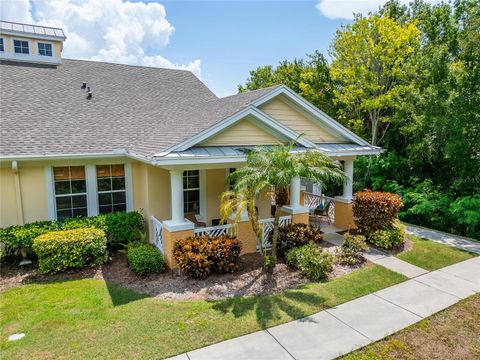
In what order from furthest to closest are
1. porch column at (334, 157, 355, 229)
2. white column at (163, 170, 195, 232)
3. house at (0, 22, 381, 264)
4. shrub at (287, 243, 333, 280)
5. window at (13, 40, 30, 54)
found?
window at (13, 40, 30, 54)
porch column at (334, 157, 355, 229)
house at (0, 22, 381, 264)
white column at (163, 170, 195, 232)
shrub at (287, 243, 333, 280)

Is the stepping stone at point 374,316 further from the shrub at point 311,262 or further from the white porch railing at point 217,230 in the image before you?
the white porch railing at point 217,230

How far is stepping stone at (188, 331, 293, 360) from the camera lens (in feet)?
17.2

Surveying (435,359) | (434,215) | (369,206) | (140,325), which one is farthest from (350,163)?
(140,325)

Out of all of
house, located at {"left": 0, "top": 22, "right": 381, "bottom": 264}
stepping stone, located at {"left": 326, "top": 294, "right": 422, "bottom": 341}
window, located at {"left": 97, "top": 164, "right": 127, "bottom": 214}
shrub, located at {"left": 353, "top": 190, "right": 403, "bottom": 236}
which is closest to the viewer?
stepping stone, located at {"left": 326, "top": 294, "right": 422, "bottom": 341}

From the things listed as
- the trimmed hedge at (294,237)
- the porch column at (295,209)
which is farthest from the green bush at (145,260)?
the porch column at (295,209)

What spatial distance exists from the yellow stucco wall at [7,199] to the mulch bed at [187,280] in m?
1.41

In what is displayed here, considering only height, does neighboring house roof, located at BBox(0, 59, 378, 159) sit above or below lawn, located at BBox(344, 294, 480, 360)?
above

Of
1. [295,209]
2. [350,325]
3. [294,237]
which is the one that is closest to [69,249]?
[294,237]

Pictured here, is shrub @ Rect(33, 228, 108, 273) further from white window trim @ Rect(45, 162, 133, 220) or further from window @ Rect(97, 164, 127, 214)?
window @ Rect(97, 164, 127, 214)

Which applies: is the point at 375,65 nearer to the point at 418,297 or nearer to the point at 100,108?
the point at 418,297

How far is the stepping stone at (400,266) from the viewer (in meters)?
8.74

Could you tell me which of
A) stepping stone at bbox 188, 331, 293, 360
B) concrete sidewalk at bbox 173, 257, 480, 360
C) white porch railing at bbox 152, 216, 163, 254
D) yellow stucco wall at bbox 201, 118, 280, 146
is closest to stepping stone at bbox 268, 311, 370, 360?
concrete sidewalk at bbox 173, 257, 480, 360

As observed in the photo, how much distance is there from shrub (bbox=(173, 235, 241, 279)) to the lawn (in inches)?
157

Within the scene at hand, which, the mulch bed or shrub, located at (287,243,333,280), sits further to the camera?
shrub, located at (287,243,333,280)
